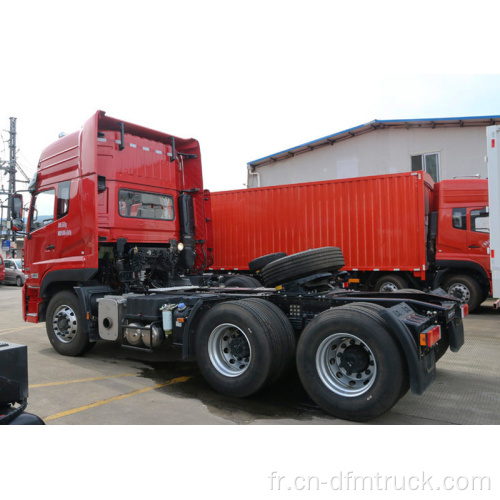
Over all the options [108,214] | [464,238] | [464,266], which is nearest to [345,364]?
[108,214]

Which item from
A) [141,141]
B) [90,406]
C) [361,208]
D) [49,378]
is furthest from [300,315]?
[361,208]

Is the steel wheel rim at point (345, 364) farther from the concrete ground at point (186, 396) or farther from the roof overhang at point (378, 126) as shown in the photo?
the roof overhang at point (378, 126)

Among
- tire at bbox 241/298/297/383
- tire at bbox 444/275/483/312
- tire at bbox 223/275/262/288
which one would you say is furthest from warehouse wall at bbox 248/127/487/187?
tire at bbox 241/298/297/383

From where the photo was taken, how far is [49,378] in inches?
214

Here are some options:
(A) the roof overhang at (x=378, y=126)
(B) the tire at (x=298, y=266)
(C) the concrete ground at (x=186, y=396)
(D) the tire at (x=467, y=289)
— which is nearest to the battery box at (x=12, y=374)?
(C) the concrete ground at (x=186, y=396)

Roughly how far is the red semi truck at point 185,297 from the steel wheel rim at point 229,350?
0.04 ft

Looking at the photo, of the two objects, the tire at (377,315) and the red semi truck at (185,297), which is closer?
the tire at (377,315)

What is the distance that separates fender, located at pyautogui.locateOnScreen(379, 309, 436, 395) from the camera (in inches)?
142

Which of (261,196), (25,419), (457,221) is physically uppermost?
(261,196)

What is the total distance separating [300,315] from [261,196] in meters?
7.63

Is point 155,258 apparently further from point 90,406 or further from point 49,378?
point 90,406

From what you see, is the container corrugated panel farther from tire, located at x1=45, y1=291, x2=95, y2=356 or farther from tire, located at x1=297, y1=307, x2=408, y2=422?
tire, located at x1=297, y1=307, x2=408, y2=422

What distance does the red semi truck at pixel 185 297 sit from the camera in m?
3.91

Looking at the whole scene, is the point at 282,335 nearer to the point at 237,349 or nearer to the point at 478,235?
the point at 237,349
